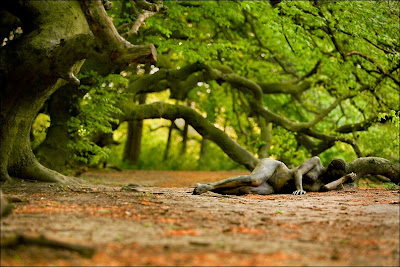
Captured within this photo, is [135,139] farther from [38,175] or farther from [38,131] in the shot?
[38,175]

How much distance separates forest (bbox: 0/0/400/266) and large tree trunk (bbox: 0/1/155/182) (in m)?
0.02

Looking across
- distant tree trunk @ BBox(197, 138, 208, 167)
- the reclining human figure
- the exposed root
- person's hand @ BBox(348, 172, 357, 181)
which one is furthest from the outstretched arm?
distant tree trunk @ BBox(197, 138, 208, 167)

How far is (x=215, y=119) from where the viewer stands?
2522 cm

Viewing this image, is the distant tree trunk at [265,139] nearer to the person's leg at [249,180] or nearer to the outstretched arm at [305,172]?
the outstretched arm at [305,172]

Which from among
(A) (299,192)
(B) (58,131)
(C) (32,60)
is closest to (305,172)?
(A) (299,192)

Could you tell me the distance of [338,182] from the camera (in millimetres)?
11180

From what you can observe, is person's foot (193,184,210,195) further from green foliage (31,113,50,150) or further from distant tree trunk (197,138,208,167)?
distant tree trunk (197,138,208,167)

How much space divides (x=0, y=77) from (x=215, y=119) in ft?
57.6

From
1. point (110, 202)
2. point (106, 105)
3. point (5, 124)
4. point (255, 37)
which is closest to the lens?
point (110, 202)

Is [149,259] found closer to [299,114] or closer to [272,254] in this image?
[272,254]

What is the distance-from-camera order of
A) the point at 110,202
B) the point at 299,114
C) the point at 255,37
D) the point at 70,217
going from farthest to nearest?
the point at 299,114, the point at 255,37, the point at 110,202, the point at 70,217

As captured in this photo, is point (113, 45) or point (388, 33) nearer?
point (113, 45)

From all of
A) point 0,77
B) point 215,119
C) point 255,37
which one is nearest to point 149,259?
point 0,77

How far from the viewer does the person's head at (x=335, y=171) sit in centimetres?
1137
